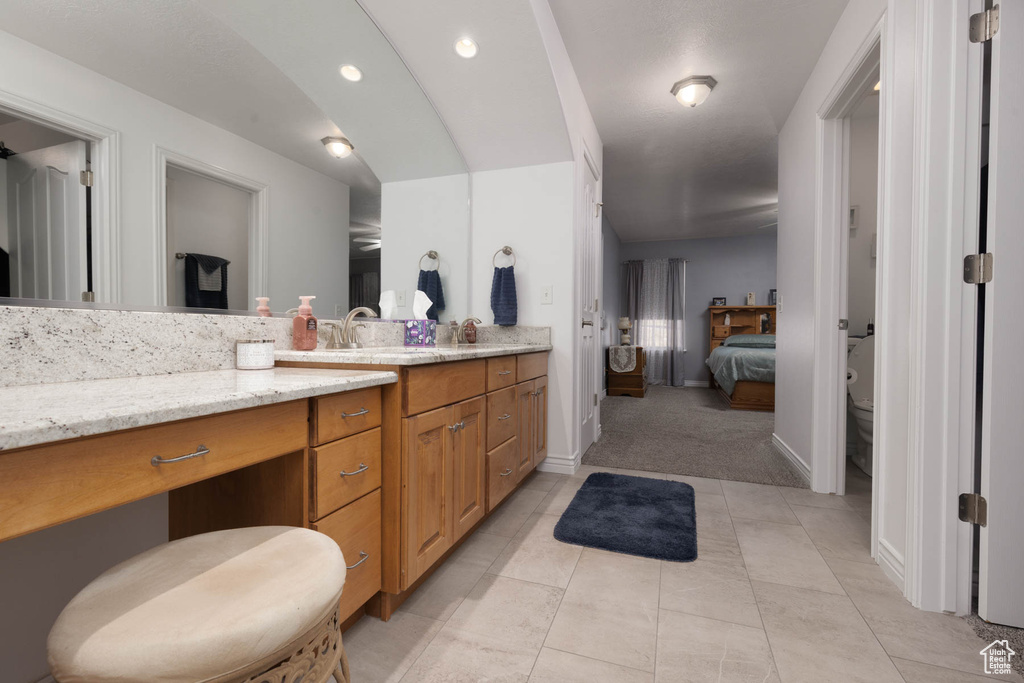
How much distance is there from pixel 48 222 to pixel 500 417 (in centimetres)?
156

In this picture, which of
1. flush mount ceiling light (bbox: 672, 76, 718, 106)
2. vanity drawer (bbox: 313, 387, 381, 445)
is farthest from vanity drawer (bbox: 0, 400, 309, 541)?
flush mount ceiling light (bbox: 672, 76, 718, 106)

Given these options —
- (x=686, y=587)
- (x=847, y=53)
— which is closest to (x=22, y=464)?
(x=686, y=587)

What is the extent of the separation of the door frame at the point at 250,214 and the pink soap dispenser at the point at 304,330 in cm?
15

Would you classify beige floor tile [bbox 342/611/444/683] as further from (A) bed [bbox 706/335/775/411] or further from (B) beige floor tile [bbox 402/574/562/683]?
(A) bed [bbox 706/335/775/411]

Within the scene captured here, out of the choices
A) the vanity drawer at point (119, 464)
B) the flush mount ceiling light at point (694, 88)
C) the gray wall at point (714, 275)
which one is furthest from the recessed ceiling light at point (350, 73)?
the gray wall at point (714, 275)

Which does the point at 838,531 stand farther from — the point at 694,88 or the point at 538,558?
the point at 694,88

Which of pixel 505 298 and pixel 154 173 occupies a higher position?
pixel 154 173

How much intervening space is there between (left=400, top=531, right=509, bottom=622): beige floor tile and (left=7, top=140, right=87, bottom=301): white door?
1.28 m

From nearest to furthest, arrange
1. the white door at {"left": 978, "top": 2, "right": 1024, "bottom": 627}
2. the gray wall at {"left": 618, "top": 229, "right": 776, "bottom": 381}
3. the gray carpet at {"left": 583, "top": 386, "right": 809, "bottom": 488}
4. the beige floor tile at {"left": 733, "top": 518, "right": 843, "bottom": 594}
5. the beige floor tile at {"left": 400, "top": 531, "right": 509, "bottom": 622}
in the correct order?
the white door at {"left": 978, "top": 2, "right": 1024, "bottom": 627} → the beige floor tile at {"left": 400, "top": 531, "right": 509, "bottom": 622} → the beige floor tile at {"left": 733, "top": 518, "right": 843, "bottom": 594} → the gray carpet at {"left": 583, "top": 386, "right": 809, "bottom": 488} → the gray wall at {"left": 618, "top": 229, "right": 776, "bottom": 381}

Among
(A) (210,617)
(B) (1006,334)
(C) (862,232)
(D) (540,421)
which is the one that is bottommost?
(D) (540,421)

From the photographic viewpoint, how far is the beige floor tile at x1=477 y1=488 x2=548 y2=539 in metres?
1.99

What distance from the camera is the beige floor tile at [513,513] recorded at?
6.53 ft

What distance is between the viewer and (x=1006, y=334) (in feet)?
4.30

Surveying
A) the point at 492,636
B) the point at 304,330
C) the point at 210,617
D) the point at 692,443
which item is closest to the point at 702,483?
the point at 692,443
